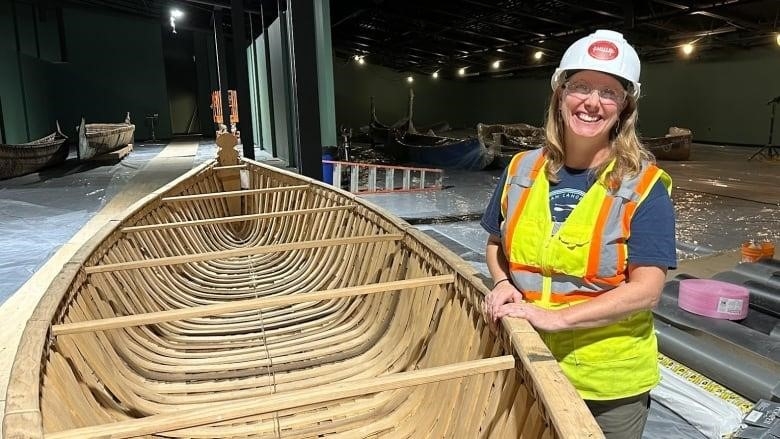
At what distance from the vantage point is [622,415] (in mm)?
1296

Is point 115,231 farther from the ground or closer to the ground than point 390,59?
closer to the ground

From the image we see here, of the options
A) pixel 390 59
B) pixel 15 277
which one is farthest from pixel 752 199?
pixel 390 59

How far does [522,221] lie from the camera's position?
129 centimetres

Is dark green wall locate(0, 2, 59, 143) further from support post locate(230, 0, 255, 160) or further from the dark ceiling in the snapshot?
support post locate(230, 0, 255, 160)

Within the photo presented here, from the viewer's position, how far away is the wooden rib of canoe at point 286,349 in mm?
1247

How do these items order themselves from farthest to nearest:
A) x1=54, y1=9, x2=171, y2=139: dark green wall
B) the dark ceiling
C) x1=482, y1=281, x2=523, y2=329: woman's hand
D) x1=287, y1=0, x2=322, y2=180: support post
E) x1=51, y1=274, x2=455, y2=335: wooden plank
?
x1=54, y1=9, x2=171, y2=139: dark green wall < the dark ceiling < x1=287, y1=0, x2=322, y2=180: support post < x1=51, y1=274, x2=455, y2=335: wooden plank < x1=482, y1=281, x2=523, y2=329: woman's hand

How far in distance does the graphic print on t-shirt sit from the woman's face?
0.14 m

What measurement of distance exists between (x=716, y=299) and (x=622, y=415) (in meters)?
2.42

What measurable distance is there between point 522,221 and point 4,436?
1.22 m

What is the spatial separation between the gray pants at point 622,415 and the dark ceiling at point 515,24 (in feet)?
36.6

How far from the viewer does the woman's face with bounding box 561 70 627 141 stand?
3.87 ft

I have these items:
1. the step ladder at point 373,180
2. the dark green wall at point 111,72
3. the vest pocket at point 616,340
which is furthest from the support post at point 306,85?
the dark green wall at point 111,72

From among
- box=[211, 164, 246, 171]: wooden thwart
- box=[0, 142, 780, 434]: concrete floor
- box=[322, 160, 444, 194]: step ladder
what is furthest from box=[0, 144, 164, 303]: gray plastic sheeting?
box=[322, 160, 444, 194]: step ladder

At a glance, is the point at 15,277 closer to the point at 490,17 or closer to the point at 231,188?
the point at 231,188
